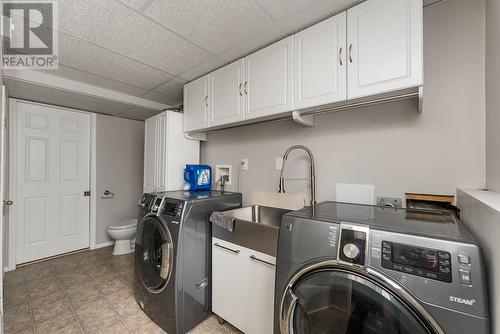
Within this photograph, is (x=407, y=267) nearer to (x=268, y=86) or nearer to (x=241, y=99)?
(x=268, y=86)

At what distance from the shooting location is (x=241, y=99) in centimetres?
185

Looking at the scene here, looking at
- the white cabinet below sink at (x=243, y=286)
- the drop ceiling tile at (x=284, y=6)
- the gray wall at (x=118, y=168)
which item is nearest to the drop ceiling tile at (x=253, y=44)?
the drop ceiling tile at (x=284, y=6)

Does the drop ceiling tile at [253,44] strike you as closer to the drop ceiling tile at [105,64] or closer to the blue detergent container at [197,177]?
the drop ceiling tile at [105,64]

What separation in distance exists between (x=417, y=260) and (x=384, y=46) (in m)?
1.08

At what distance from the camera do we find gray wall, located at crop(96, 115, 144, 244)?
3347mm

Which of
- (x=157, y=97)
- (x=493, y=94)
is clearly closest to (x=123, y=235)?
(x=157, y=97)

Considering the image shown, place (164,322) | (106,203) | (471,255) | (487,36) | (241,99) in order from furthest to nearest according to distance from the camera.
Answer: (106,203), (241,99), (164,322), (487,36), (471,255)

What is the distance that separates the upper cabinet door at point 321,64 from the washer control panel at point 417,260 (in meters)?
0.90

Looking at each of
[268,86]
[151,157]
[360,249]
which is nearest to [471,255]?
[360,249]

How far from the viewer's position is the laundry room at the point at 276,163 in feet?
2.75

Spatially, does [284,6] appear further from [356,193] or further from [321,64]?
[356,193]

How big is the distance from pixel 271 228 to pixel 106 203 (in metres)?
3.19

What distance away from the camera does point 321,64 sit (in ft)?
4.56

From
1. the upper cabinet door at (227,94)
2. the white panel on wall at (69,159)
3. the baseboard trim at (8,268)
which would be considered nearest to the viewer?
the upper cabinet door at (227,94)
